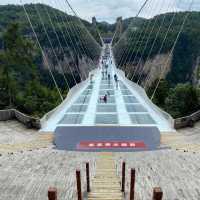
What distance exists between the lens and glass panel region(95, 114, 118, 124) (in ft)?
59.1

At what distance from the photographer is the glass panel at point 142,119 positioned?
17825 millimetres

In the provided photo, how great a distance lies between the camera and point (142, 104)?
73.9 ft

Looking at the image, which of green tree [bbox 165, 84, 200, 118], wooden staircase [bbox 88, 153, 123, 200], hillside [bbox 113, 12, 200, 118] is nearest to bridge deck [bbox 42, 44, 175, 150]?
wooden staircase [bbox 88, 153, 123, 200]

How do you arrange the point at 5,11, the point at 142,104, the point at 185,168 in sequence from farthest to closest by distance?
the point at 5,11, the point at 142,104, the point at 185,168

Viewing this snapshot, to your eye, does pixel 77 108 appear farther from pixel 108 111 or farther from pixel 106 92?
pixel 106 92

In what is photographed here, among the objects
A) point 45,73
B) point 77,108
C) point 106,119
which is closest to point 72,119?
point 106,119

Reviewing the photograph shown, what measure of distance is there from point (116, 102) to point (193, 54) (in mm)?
63282

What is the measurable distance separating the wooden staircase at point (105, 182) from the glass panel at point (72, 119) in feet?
20.8

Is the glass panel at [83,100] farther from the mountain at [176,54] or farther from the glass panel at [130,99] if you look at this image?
the mountain at [176,54]

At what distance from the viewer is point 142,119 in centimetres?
1845

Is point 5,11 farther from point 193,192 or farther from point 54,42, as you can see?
point 193,192

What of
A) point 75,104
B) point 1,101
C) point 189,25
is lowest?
point 1,101

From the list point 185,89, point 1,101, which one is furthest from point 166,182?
point 1,101

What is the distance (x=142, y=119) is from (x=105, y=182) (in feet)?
30.0
